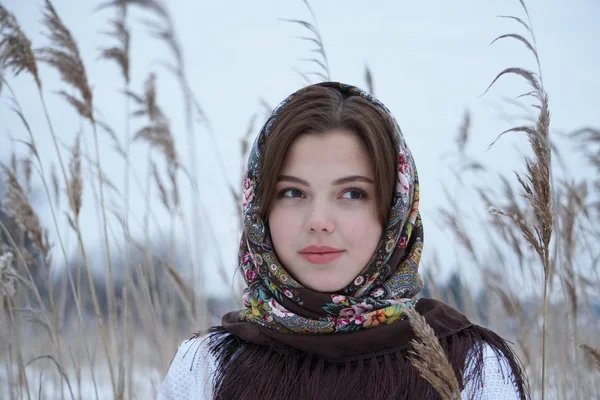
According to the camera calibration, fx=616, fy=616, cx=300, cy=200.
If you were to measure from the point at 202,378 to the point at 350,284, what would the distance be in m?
0.49

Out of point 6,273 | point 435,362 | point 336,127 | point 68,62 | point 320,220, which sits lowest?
point 435,362

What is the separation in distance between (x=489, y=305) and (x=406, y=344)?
1781 millimetres

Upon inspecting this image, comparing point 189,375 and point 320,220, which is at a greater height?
point 320,220

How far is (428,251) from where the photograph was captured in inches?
126

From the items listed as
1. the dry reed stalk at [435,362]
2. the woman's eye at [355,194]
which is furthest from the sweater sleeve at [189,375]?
the dry reed stalk at [435,362]

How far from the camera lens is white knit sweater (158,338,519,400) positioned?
1.54 m

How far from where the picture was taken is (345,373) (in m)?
1.56

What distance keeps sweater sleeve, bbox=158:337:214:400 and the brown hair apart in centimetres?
43

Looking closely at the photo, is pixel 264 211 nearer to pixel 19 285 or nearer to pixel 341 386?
pixel 341 386

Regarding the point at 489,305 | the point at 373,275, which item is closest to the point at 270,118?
the point at 373,275

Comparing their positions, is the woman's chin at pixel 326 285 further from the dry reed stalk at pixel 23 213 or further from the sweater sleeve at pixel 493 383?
the dry reed stalk at pixel 23 213

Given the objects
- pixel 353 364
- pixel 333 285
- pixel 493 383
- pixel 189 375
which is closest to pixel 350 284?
pixel 333 285

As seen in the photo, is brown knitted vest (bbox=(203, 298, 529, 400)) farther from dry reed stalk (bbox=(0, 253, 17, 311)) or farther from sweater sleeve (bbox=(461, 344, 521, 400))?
dry reed stalk (bbox=(0, 253, 17, 311))

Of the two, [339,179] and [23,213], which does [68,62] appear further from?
[339,179]
